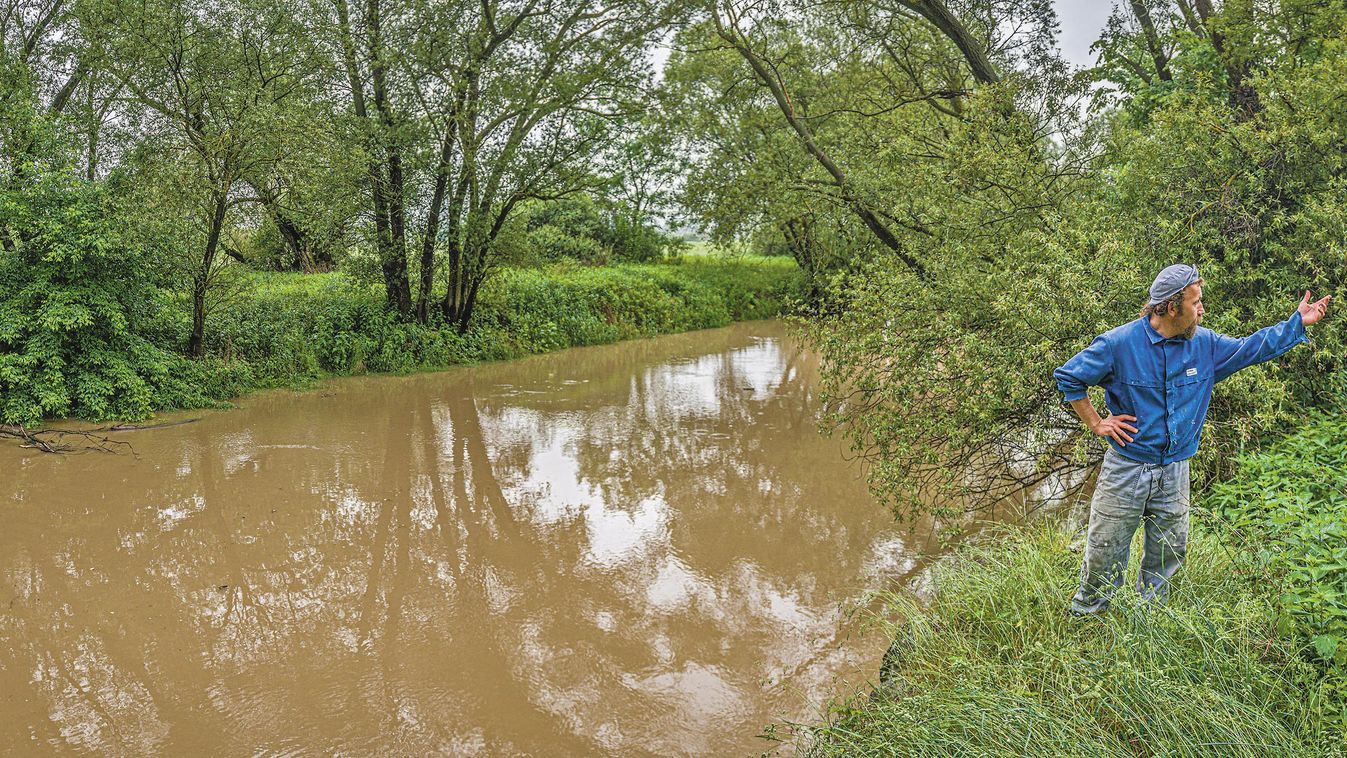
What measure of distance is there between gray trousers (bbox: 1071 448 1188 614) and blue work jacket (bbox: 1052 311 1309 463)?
3.0 inches

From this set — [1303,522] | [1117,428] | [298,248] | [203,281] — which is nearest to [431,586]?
[1117,428]

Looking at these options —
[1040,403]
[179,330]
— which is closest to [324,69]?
[179,330]

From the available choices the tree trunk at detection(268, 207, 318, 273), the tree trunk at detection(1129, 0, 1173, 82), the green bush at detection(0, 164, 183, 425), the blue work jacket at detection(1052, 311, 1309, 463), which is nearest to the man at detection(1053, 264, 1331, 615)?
the blue work jacket at detection(1052, 311, 1309, 463)

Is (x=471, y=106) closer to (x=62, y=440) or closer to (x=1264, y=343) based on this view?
(x=62, y=440)

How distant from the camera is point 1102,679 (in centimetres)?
313

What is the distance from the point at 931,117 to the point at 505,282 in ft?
30.3

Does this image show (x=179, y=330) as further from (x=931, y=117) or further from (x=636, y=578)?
(x=931, y=117)

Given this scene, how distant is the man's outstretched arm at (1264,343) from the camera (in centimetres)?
361

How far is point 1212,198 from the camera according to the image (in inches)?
238

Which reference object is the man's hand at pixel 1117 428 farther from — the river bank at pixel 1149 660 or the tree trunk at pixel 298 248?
the tree trunk at pixel 298 248

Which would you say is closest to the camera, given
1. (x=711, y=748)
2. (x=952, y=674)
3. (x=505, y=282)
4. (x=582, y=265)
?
(x=952, y=674)

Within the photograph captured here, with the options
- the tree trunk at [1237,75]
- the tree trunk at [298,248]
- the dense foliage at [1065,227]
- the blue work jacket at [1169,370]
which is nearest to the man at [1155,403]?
the blue work jacket at [1169,370]

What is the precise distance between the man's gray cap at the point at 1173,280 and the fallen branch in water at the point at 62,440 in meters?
10.0

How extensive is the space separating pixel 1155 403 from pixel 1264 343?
1.83ft
